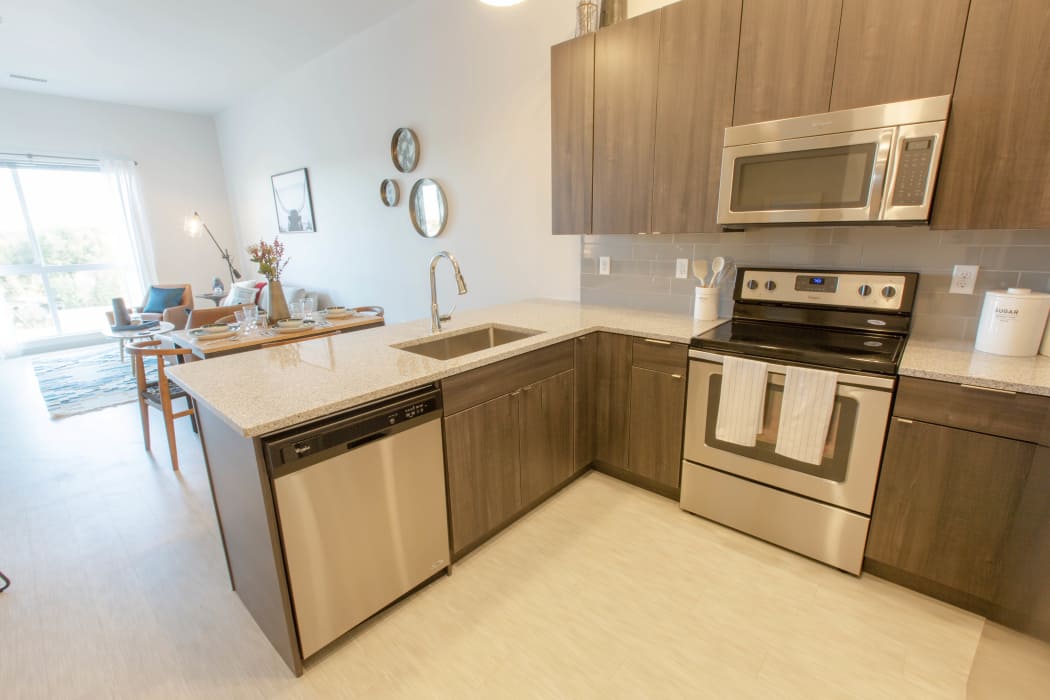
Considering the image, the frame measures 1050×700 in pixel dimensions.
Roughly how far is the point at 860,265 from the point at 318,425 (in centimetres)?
231

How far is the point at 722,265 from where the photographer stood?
2359 millimetres

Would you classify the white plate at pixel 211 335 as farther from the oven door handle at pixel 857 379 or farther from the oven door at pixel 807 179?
the oven door handle at pixel 857 379

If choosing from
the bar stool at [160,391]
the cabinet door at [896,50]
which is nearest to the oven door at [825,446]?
the cabinet door at [896,50]

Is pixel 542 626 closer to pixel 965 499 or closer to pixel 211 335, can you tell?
pixel 965 499

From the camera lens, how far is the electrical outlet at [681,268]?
2533mm

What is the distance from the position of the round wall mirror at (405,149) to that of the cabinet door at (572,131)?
5.48 ft

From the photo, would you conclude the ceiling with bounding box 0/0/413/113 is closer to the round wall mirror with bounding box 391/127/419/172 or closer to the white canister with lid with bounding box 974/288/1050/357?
the round wall mirror with bounding box 391/127/419/172

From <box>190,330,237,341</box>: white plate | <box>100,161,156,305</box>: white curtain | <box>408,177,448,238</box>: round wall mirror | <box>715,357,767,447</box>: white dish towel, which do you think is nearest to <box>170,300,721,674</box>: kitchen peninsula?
<box>715,357,767,447</box>: white dish towel

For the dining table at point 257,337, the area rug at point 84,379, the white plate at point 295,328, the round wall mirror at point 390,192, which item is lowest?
the area rug at point 84,379

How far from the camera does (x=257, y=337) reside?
2885 mm

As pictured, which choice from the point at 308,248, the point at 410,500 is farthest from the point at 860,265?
the point at 308,248

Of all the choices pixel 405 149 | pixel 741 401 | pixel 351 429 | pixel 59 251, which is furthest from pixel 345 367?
pixel 59 251

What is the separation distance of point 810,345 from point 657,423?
76 centimetres

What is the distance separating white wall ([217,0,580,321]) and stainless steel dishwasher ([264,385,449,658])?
1756mm
